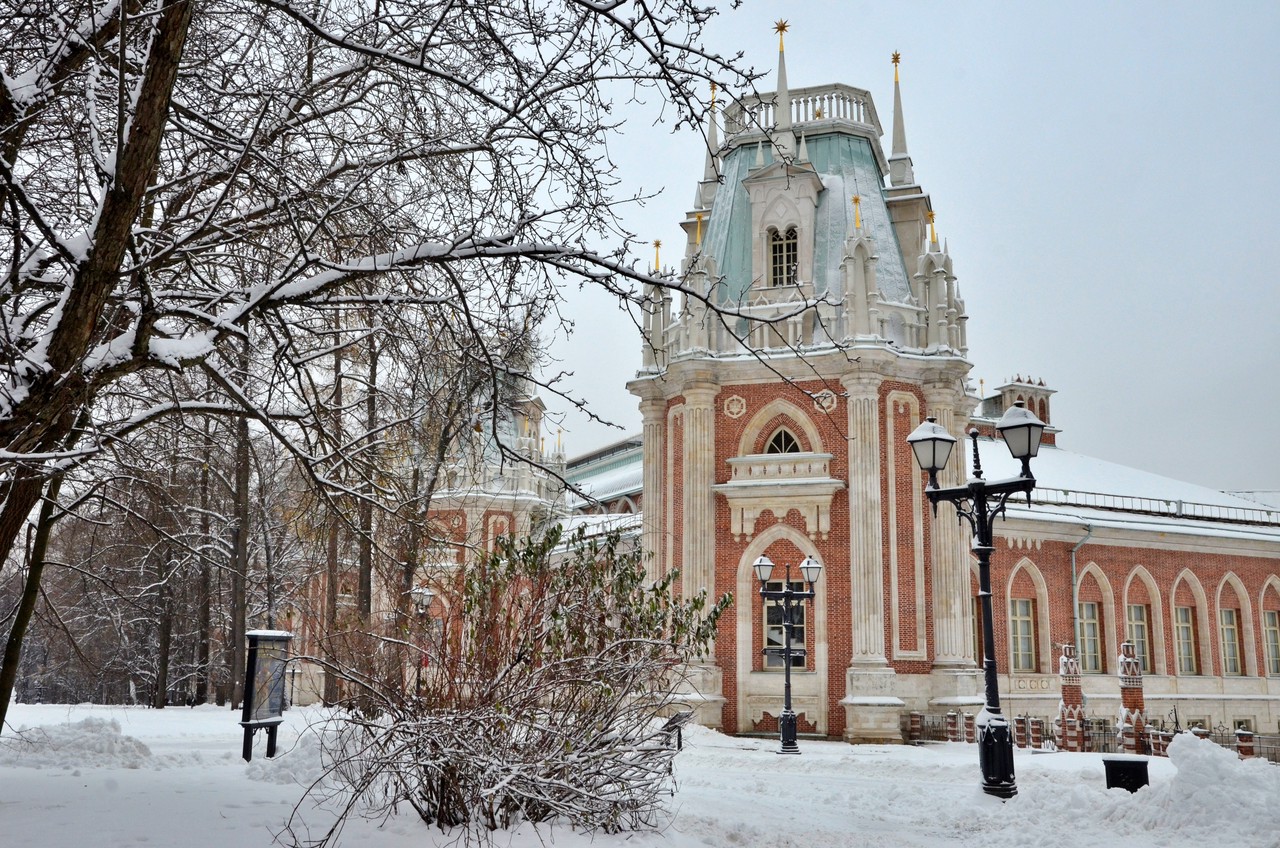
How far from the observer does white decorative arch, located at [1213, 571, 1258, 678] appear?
36.7m

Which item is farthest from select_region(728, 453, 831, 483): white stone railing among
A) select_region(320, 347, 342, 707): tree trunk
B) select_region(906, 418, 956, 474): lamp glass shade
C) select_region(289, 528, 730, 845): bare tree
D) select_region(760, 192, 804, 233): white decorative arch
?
select_region(289, 528, 730, 845): bare tree

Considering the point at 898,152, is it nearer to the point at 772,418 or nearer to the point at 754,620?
the point at 772,418

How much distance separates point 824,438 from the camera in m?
25.3

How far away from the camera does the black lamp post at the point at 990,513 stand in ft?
38.8

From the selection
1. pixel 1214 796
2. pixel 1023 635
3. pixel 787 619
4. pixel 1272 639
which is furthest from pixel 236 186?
pixel 1272 639

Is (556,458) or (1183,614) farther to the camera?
(556,458)

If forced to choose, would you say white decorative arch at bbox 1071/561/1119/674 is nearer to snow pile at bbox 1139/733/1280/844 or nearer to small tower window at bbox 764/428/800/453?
small tower window at bbox 764/428/800/453

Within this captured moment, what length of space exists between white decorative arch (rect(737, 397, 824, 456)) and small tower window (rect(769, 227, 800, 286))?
132 inches

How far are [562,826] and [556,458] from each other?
34018mm

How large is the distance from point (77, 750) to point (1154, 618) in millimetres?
32390

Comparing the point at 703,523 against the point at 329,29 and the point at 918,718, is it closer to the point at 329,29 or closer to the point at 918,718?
the point at 918,718

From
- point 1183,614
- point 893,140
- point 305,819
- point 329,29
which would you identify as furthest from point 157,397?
point 1183,614

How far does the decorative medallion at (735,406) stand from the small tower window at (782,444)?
0.92 meters

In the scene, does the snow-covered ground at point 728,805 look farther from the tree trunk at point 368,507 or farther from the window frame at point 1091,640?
the window frame at point 1091,640
